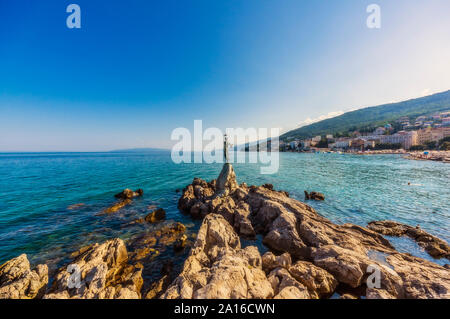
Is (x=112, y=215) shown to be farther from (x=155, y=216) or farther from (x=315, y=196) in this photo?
(x=315, y=196)

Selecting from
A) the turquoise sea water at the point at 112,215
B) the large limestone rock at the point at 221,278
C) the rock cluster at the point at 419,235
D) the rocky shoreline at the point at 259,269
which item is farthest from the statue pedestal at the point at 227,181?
the rock cluster at the point at 419,235

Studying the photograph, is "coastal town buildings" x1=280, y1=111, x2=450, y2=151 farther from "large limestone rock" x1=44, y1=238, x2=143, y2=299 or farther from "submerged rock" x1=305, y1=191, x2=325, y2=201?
"large limestone rock" x1=44, y1=238, x2=143, y2=299

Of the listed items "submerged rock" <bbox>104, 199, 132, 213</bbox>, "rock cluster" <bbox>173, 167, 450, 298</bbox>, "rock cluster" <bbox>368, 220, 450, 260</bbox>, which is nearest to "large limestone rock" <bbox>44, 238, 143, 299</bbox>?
"rock cluster" <bbox>173, 167, 450, 298</bbox>

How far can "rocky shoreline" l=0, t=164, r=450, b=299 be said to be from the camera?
534cm

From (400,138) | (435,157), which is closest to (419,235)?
(435,157)

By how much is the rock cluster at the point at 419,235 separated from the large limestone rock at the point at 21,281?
20.2 meters

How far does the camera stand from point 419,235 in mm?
10156

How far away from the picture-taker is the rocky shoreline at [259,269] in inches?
210

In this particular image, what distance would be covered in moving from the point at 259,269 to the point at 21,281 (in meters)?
9.82

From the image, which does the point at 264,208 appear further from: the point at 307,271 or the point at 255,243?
the point at 307,271

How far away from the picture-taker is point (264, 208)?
467 inches

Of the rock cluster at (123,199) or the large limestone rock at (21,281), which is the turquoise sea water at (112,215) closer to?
the rock cluster at (123,199)
